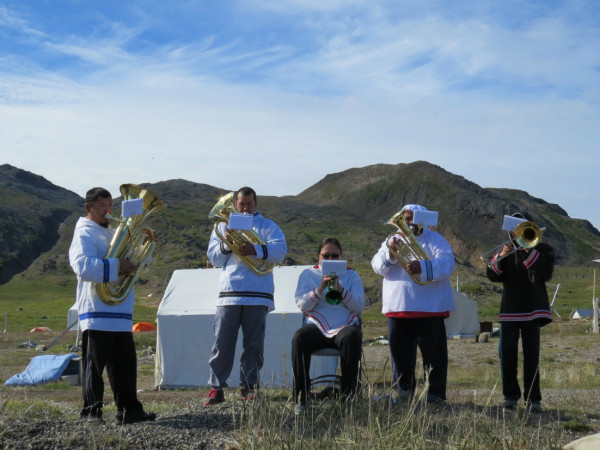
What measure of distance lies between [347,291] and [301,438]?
7.78 feet

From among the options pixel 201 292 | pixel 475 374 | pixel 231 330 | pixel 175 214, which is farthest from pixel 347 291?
pixel 175 214

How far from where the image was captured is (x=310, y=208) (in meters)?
159

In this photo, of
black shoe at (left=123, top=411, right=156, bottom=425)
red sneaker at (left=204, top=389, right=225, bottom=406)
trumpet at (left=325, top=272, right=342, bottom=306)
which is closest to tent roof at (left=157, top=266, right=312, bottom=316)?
red sneaker at (left=204, top=389, right=225, bottom=406)

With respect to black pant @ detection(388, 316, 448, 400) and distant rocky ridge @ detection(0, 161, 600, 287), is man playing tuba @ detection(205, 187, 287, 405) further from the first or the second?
distant rocky ridge @ detection(0, 161, 600, 287)

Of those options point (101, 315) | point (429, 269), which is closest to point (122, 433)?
point (101, 315)

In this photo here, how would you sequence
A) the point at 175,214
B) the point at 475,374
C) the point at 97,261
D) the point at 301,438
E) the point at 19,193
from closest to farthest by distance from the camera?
the point at 301,438 → the point at 97,261 → the point at 475,374 → the point at 175,214 → the point at 19,193

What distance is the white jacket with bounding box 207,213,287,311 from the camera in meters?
7.27

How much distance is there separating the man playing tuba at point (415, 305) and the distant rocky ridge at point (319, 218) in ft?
208

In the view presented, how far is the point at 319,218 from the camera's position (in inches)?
5340

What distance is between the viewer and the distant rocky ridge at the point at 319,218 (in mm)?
98062

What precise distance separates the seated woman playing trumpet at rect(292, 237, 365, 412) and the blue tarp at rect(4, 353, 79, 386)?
8.00m

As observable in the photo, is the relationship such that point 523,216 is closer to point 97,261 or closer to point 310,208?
point 97,261

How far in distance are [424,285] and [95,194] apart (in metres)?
3.19

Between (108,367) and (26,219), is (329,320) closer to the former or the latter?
(108,367)
